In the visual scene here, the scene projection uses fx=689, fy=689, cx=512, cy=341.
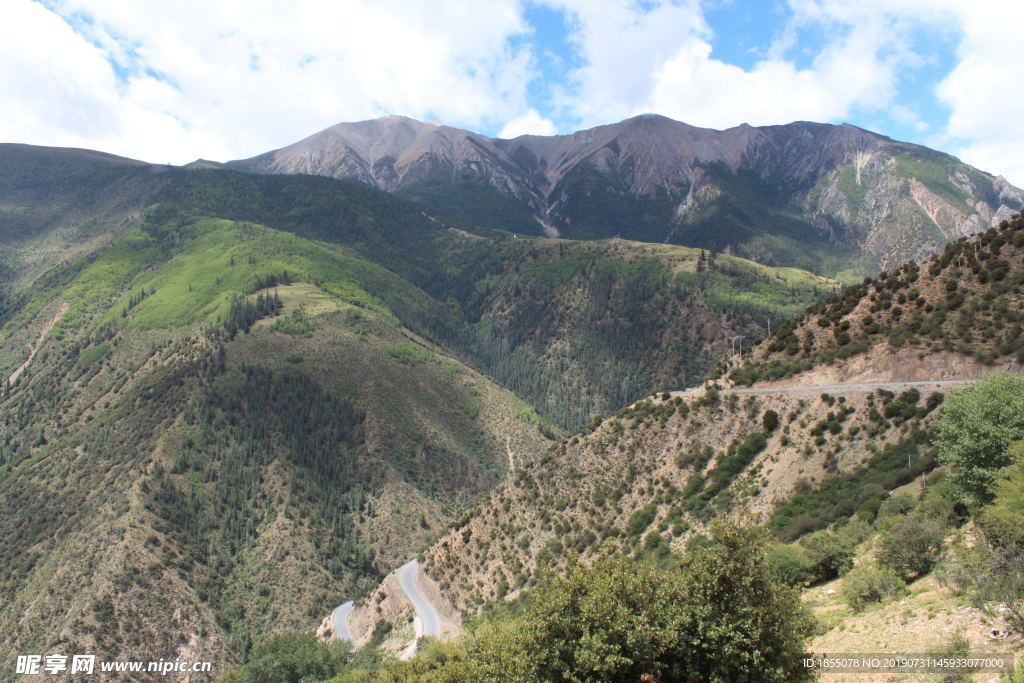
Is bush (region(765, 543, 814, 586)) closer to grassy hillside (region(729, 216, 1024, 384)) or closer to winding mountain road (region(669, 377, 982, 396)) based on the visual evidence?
winding mountain road (region(669, 377, 982, 396))

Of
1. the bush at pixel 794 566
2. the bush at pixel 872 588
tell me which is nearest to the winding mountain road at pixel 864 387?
the bush at pixel 794 566

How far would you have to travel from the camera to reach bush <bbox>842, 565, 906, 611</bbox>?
28703mm

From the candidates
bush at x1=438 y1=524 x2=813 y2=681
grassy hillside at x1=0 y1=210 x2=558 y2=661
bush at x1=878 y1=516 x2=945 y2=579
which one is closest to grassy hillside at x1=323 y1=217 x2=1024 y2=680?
bush at x1=878 y1=516 x2=945 y2=579

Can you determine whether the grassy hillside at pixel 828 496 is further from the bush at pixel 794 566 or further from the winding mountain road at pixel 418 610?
the winding mountain road at pixel 418 610

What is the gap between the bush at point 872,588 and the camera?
28.7 meters

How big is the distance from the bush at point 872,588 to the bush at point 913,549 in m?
0.77

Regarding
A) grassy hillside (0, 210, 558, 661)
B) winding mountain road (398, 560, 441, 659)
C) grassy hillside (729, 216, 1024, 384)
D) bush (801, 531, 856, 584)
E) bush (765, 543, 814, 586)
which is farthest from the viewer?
grassy hillside (0, 210, 558, 661)

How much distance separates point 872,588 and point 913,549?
118 inches

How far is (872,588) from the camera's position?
2914 cm

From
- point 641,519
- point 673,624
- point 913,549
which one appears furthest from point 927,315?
point 673,624

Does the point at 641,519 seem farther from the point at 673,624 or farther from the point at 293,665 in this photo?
the point at 673,624

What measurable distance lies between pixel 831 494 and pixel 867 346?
18491mm

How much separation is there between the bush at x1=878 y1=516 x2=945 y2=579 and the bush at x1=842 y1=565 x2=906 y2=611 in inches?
30.5

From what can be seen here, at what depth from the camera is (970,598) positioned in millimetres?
23266
